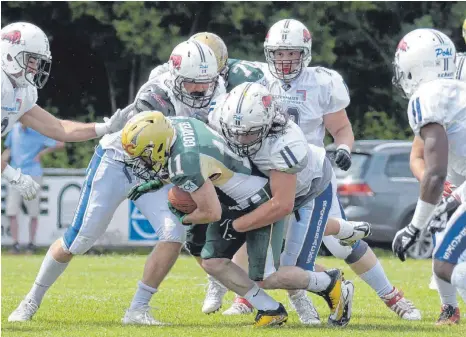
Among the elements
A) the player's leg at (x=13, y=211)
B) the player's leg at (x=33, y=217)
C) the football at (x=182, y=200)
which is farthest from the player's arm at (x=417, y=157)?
the player's leg at (x=13, y=211)

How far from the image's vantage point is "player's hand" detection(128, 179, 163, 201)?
6016mm

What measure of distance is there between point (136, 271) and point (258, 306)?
4585mm

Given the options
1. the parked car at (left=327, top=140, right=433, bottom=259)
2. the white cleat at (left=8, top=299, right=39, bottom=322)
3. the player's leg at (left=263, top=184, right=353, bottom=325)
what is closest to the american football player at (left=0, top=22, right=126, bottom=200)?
the white cleat at (left=8, top=299, right=39, bottom=322)

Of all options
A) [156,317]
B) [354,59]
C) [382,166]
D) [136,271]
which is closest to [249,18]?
[354,59]

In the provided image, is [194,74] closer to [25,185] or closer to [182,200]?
[182,200]

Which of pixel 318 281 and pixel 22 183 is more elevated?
pixel 22 183

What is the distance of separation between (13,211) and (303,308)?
22.5 ft

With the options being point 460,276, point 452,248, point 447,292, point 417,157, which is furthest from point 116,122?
point 460,276

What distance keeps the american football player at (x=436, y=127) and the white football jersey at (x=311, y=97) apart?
49.9 inches

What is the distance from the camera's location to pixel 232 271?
6.14 m

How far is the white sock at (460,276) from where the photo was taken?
520cm

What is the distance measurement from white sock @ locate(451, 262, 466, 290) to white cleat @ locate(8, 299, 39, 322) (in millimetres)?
2474

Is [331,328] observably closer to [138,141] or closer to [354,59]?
[138,141]

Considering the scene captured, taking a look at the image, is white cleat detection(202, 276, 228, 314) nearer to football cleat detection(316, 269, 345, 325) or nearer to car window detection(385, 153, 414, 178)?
football cleat detection(316, 269, 345, 325)
